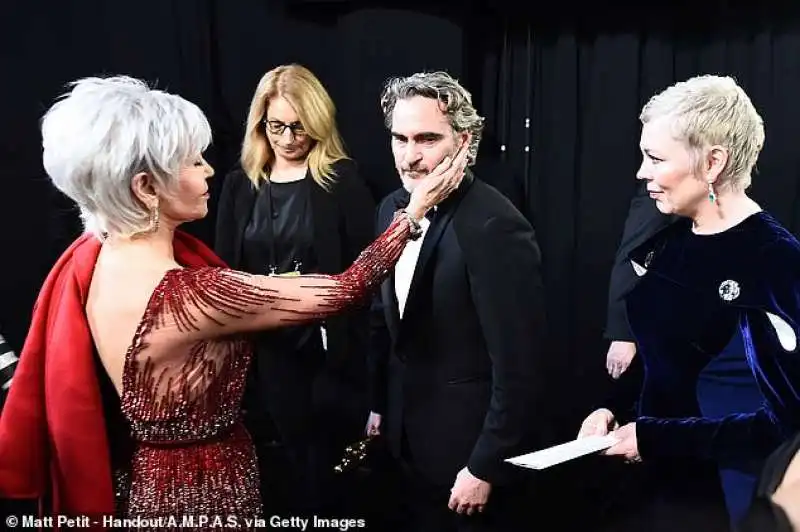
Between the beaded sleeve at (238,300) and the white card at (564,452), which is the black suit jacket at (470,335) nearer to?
the white card at (564,452)

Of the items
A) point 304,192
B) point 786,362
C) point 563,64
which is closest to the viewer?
point 786,362

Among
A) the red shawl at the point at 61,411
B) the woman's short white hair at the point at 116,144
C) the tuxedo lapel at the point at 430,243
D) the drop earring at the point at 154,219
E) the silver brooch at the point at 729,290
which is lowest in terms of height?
the red shawl at the point at 61,411

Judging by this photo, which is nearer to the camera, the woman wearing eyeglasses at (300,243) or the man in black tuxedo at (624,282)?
the man in black tuxedo at (624,282)

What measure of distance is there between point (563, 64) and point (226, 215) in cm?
78

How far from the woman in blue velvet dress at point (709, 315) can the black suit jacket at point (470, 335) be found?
8.0 inches

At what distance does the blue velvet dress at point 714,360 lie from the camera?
1422 mm

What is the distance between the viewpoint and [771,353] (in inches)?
55.9

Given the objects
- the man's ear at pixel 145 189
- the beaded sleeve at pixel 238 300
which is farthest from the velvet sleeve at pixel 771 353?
the man's ear at pixel 145 189

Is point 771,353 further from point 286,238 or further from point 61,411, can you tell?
point 61,411

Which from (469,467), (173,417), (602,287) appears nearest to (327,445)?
(469,467)

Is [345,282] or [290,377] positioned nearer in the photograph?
[345,282]

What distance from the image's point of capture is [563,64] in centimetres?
164

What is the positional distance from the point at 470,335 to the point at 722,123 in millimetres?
614

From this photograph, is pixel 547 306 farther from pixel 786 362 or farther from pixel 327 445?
pixel 327 445
